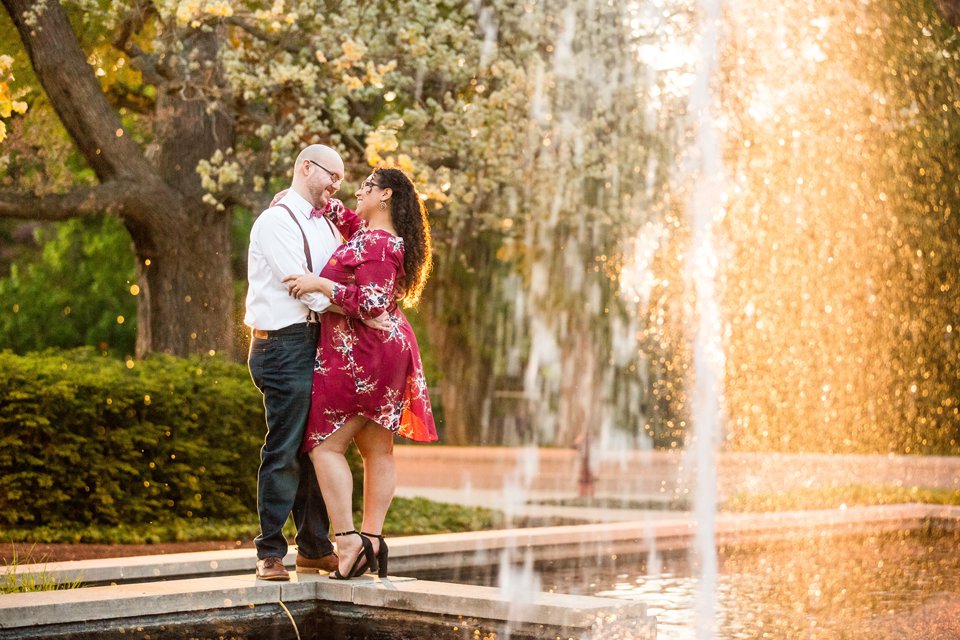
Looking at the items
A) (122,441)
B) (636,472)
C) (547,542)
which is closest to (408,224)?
(547,542)

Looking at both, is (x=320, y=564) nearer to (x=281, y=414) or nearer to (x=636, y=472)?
(x=281, y=414)

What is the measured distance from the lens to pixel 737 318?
71.9 feet

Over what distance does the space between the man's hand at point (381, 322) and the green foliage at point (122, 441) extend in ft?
15.5

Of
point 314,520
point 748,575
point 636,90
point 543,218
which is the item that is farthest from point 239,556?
point 636,90

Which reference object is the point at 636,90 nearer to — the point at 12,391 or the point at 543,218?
the point at 543,218

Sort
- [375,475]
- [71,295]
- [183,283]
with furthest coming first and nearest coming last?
1. [71,295]
2. [183,283]
3. [375,475]

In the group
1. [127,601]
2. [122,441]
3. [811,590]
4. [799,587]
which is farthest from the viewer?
[122,441]

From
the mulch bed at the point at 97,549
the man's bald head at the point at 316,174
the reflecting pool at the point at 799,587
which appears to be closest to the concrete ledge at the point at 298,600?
the reflecting pool at the point at 799,587

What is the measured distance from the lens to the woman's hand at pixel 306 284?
220 inches

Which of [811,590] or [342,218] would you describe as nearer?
[342,218]

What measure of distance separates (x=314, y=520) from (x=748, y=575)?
10.9ft

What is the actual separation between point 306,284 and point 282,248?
0.82 ft

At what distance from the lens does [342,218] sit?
6.19 metres

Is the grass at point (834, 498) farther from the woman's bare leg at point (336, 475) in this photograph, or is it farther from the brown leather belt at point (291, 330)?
the brown leather belt at point (291, 330)
